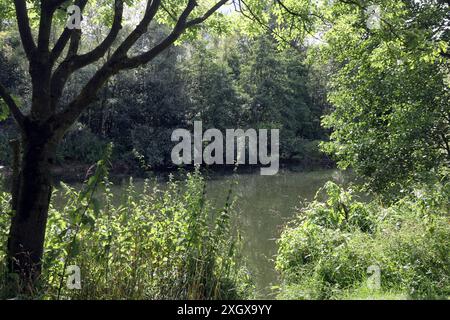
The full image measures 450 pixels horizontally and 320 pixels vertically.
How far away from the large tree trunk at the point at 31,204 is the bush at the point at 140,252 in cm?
15

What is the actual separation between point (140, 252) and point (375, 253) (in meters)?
2.80

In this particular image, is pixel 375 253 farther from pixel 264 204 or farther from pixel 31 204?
pixel 264 204

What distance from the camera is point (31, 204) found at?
13.8 ft

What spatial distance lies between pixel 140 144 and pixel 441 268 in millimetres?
25667

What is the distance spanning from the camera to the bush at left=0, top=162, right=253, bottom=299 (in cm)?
402

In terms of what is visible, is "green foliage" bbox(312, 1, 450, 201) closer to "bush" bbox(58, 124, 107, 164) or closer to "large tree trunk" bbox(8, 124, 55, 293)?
"large tree trunk" bbox(8, 124, 55, 293)

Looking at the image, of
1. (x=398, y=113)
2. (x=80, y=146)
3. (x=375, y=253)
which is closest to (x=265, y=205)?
(x=398, y=113)

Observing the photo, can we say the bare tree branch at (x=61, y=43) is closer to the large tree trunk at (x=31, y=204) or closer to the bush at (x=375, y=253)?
the large tree trunk at (x=31, y=204)

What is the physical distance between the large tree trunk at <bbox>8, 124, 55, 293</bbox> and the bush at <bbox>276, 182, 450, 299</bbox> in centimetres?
294

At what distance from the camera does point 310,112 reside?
127 feet

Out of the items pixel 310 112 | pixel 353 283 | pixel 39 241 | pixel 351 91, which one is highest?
pixel 310 112
